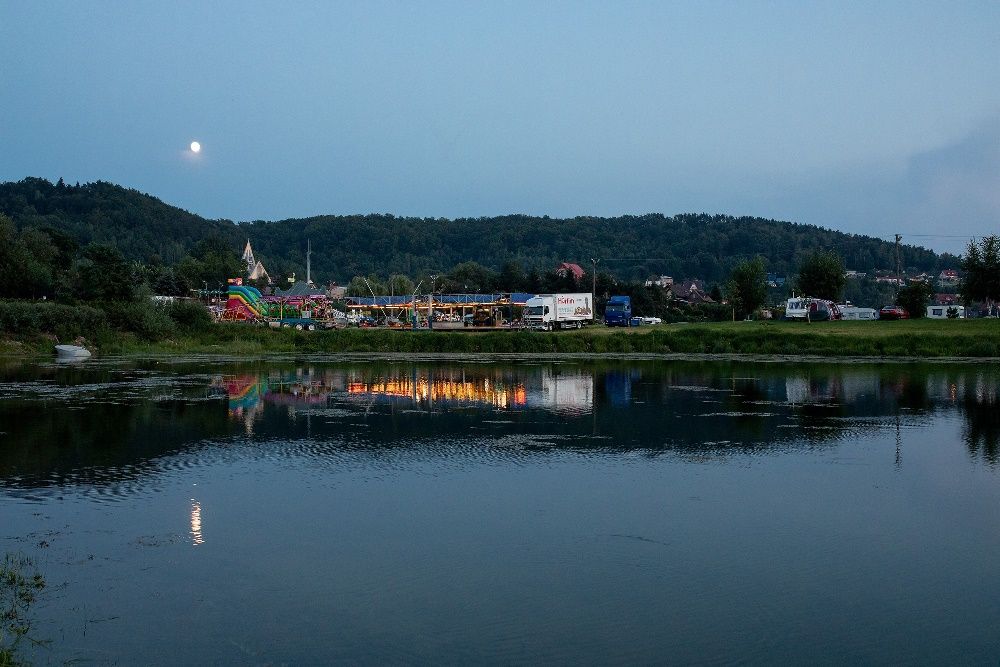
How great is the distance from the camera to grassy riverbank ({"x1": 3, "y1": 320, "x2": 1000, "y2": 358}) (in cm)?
6372

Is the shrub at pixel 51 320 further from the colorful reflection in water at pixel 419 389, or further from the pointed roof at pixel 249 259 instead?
the pointed roof at pixel 249 259

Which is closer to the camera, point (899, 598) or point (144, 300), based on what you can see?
point (899, 598)

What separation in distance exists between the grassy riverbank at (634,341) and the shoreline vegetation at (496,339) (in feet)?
0.25

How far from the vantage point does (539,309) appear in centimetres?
8475

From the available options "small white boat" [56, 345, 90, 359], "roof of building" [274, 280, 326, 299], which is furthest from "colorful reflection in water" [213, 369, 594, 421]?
"roof of building" [274, 280, 326, 299]

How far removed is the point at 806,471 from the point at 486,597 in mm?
11482

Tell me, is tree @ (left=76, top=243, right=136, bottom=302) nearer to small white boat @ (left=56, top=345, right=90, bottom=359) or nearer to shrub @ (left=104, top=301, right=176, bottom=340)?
shrub @ (left=104, top=301, right=176, bottom=340)

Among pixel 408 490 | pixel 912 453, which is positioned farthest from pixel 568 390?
pixel 408 490

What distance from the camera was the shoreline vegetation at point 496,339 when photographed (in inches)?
2522

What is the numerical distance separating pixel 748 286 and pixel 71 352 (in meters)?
66.0

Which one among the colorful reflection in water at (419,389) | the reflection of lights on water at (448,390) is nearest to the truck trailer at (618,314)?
the colorful reflection in water at (419,389)

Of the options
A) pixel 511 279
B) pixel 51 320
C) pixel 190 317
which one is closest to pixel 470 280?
pixel 511 279

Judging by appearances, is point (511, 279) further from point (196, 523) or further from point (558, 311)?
point (196, 523)

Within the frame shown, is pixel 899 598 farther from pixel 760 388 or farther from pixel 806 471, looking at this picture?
pixel 760 388
